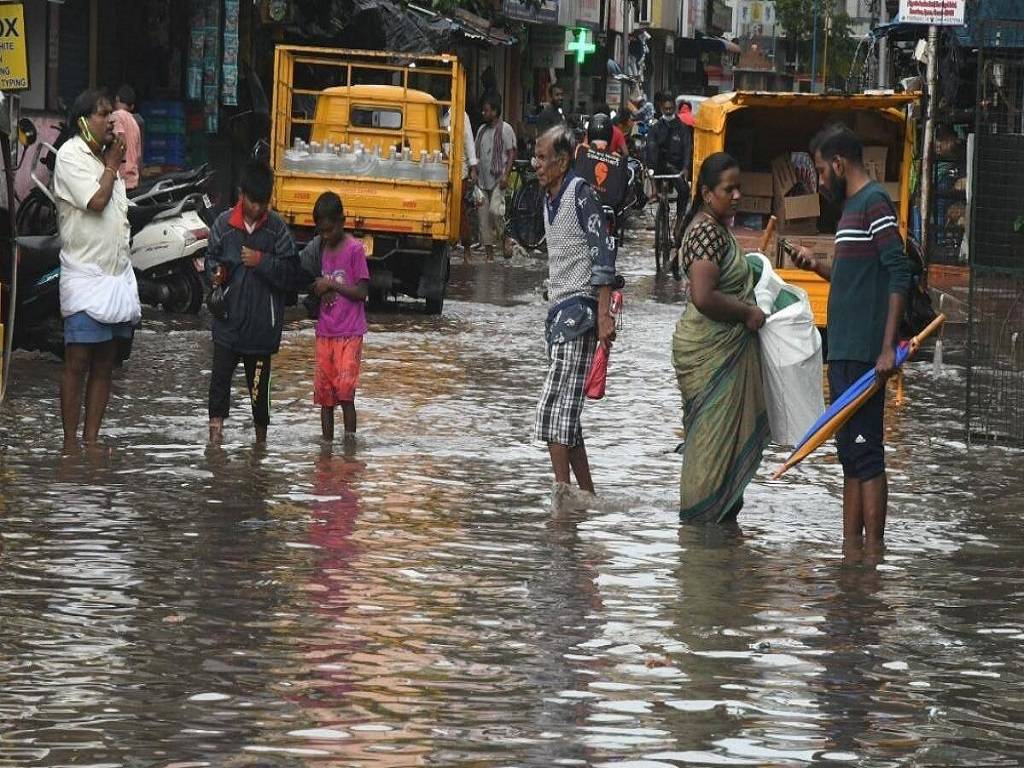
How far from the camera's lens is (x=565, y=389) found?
33.7 feet

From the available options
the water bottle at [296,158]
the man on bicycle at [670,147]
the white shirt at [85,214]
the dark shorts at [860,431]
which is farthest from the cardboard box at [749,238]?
the dark shorts at [860,431]

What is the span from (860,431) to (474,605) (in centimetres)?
218

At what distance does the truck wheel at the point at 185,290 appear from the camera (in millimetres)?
19562

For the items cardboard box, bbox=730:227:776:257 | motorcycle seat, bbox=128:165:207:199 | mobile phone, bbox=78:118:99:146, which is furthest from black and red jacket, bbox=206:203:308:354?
motorcycle seat, bbox=128:165:207:199

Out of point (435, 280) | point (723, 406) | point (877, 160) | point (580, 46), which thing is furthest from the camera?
point (580, 46)

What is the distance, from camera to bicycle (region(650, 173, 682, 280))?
2680cm

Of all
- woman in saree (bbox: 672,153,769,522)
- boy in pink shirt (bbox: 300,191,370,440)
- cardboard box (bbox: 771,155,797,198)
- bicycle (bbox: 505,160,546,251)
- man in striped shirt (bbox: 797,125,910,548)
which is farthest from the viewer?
bicycle (bbox: 505,160,546,251)

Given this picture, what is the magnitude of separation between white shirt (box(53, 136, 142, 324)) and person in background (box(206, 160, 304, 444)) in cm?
61

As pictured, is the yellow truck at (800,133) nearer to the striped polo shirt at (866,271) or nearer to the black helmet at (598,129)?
the black helmet at (598,129)

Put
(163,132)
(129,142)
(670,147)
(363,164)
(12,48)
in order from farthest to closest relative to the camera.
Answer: (670,147) < (163,132) < (363,164) < (129,142) < (12,48)

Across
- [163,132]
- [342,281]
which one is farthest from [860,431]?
[163,132]

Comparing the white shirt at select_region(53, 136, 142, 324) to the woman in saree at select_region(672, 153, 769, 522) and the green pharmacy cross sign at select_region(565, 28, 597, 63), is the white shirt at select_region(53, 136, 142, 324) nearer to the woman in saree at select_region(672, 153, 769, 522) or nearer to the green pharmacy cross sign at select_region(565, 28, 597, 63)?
the woman in saree at select_region(672, 153, 769, 522)

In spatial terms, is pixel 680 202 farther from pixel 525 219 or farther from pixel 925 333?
pixel 925 333

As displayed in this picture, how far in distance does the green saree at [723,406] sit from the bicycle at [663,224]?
16318 millimetres
